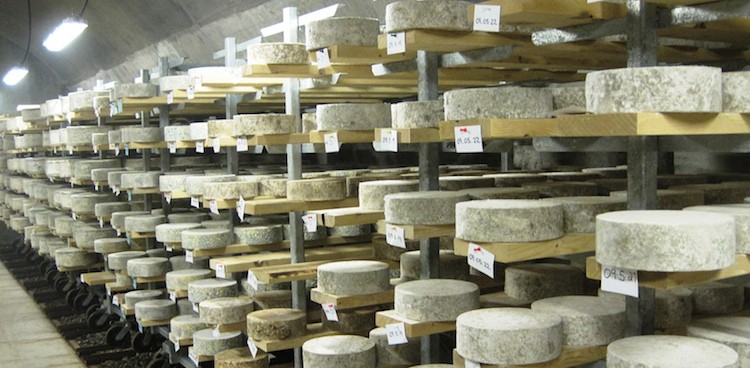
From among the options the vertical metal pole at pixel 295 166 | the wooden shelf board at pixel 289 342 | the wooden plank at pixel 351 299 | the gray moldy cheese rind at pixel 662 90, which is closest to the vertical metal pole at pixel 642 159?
the gray moldy cheese rind at pixel 662 90

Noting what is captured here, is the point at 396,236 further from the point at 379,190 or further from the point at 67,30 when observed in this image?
the point at 67,30

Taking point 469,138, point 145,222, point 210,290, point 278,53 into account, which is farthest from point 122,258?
point 469,138

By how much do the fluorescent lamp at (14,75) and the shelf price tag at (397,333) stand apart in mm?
13849

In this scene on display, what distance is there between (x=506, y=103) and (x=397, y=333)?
3.79 ft

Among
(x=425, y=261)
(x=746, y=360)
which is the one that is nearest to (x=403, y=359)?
(x=425, y=261)

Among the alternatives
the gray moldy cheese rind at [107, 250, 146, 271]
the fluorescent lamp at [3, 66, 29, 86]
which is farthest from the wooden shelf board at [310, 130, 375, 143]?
the fluorescent lamp at [3, 66, 29, 86]

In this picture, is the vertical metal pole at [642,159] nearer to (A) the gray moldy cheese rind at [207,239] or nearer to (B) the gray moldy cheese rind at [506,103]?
(B) the gray moldy cheese rind at [506,103]

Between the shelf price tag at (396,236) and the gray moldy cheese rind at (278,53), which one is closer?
the shelf price tag at (396,236)

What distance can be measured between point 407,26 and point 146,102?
4.61 m

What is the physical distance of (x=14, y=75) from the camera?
16.1m

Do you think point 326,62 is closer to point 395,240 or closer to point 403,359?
point 395,240

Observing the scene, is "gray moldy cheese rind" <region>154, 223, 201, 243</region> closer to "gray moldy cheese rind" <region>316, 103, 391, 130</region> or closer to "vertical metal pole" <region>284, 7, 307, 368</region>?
"vertical metal pole" <region>284, 7, 307, 368</region>

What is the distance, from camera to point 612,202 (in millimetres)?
3369

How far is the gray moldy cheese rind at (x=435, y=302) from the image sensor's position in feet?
12.2
